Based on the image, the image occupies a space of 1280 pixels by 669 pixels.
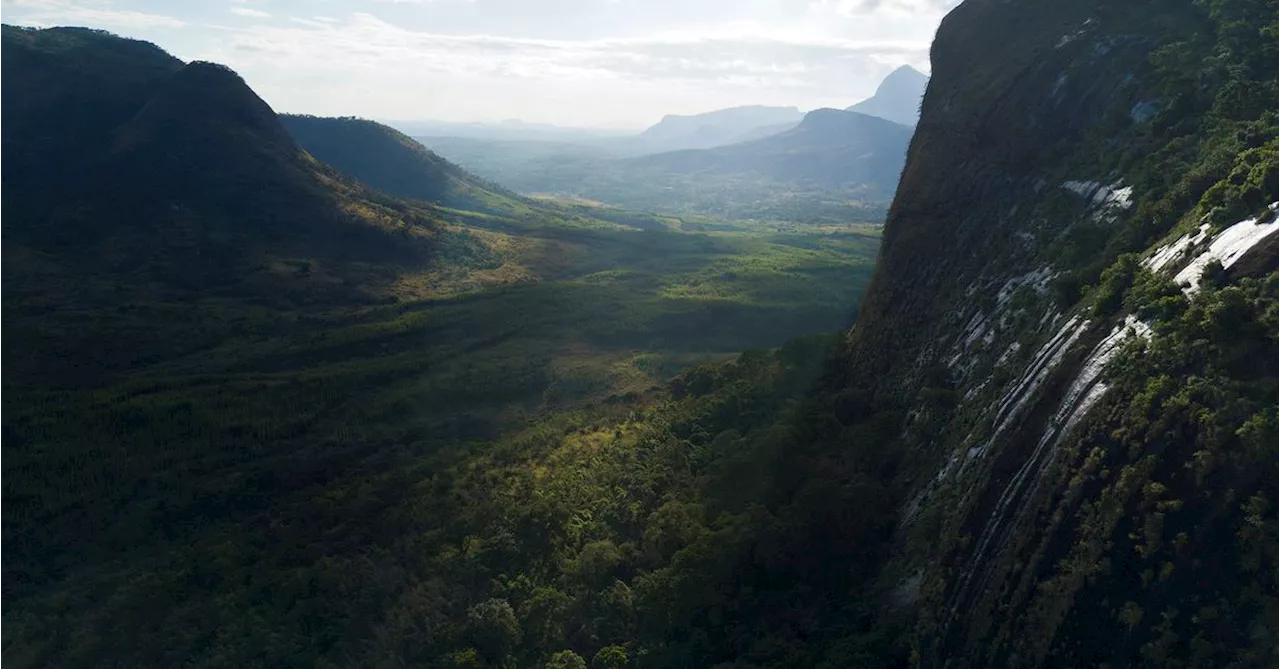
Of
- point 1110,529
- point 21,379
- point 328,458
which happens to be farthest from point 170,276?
point 1110,529

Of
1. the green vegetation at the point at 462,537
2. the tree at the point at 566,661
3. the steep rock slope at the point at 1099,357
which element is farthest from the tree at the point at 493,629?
the steep rock slope at the point at 1099,357

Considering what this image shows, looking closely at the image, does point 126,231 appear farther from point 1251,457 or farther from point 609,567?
point 1251,457

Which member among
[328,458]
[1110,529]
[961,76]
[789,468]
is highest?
[961,76]

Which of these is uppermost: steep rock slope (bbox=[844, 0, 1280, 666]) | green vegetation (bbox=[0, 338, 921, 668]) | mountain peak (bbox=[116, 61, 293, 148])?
mountain peak (bbox=[116, 61, 293, 148])

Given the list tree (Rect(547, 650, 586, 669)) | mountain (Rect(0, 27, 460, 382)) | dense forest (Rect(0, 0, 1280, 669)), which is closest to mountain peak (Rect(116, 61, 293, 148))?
mountain (Rect(0, 27, 460, 382))

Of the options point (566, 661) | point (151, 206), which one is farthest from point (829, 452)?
point (151, 206)

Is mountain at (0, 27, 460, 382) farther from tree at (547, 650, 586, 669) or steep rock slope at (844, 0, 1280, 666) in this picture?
steep rock slope at (844, 0, 1280, 666)

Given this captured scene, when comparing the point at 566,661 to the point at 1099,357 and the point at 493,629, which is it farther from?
the point at 1099,357
